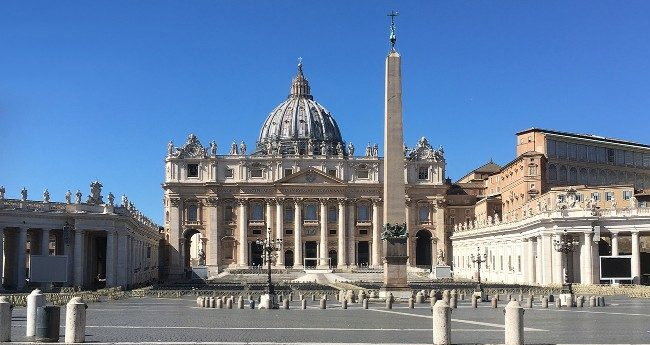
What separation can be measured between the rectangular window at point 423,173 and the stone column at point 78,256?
65.6m

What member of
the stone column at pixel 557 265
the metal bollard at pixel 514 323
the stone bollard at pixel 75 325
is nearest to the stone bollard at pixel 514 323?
the metal bollard at pixel 514 323

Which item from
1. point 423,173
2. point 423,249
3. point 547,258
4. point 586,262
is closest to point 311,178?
point 423,173

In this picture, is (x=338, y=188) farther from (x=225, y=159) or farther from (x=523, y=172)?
(x=523, y=172)

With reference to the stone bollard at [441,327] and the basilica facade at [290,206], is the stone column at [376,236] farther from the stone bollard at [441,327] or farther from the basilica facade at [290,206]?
the stone bollard at [441,327]

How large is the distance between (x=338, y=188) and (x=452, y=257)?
56.9 ft

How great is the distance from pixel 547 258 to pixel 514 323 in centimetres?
5038

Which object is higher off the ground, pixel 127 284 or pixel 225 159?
pixel 225 159

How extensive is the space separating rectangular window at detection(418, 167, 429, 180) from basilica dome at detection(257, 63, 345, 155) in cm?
2909

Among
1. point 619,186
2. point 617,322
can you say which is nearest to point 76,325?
point 617,322

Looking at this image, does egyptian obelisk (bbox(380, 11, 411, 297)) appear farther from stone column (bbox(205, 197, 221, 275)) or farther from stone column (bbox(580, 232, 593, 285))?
stone column (bbox(205, 197, 221, 275))

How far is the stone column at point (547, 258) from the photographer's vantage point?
6762cm

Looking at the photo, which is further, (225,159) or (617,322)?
(225,159)

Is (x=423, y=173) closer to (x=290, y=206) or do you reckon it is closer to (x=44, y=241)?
(x=290, y=206)

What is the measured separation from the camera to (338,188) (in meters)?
117
